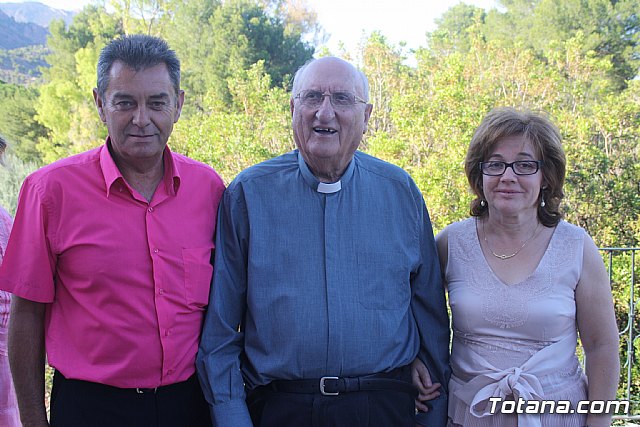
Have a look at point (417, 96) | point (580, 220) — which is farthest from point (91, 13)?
point (580, 220)

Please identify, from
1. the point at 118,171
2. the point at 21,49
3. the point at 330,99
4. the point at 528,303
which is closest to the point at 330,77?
the point at 330,99

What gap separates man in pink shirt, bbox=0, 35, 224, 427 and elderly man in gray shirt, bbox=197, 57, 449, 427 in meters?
0.16

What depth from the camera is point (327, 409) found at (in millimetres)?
2127

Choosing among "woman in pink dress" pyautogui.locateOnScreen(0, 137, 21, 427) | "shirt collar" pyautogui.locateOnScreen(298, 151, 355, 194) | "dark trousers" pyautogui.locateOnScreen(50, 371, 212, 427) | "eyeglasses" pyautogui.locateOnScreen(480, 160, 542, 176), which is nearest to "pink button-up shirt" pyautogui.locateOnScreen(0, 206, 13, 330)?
"woman in pink dress" pyautogui.locateOnScreen(0, 137, 21, 427)

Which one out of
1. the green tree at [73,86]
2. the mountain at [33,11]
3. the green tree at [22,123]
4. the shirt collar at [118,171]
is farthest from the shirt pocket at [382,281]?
the mountain at [33,11]

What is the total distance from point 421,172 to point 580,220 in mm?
2997

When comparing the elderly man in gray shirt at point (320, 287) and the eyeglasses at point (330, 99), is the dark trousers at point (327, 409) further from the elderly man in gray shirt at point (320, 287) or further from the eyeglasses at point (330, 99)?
the eyeglasses at point (330, 99)

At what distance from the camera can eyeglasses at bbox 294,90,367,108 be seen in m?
2.26

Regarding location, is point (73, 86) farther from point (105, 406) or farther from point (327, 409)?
point (327, 409)

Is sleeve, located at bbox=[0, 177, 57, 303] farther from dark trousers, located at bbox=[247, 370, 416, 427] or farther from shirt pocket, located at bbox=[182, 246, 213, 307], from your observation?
dark trousers, located at bbox=[247, 370, 416, 427]

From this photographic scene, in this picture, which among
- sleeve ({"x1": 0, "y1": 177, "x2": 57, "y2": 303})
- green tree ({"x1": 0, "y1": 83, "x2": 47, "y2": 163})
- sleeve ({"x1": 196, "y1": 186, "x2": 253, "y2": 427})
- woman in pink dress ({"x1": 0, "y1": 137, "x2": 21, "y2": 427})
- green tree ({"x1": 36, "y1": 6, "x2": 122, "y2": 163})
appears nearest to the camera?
sleeve ({"x1": 0, "y1": 177, "x2": 57, "y2": 303})

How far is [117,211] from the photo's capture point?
2.05m

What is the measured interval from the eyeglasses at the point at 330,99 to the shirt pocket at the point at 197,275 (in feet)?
2.07

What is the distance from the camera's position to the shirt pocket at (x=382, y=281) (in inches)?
87.7
